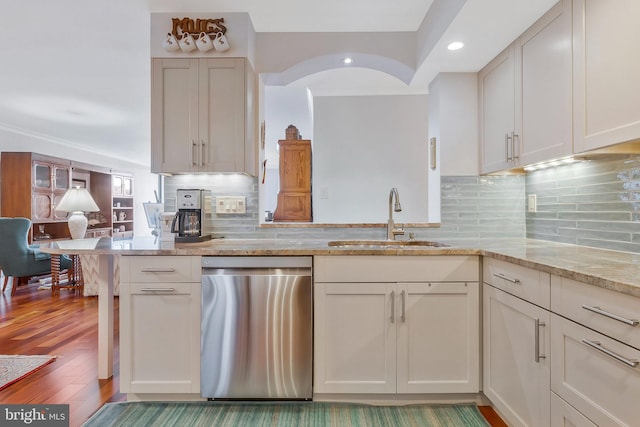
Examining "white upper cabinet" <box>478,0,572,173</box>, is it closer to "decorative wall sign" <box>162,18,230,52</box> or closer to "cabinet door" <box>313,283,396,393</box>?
"cabinet door" <box>313,283,396,393</box>

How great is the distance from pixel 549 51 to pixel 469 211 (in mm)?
1104

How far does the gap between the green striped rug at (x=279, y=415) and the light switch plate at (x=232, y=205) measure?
1.18 metres

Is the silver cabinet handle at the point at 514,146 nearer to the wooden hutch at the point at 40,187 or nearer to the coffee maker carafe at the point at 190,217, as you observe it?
the coffee maker carafe at the point at 190,217

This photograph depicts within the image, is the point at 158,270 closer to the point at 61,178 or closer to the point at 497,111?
the point at 497,111

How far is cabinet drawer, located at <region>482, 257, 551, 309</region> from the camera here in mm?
1388

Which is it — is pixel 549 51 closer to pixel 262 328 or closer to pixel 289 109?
pixel 262 328

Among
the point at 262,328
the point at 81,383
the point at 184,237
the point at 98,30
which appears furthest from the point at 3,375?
the point at 98,30

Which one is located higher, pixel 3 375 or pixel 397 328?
pixel 397 328

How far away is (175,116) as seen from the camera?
224cm

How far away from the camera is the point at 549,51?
1746mm

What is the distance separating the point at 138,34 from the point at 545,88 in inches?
106

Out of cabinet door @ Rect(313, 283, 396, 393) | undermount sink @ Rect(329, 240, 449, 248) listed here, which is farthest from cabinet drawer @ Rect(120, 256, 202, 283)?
undermount sink @ Rect(329, 240, 449, 248)
